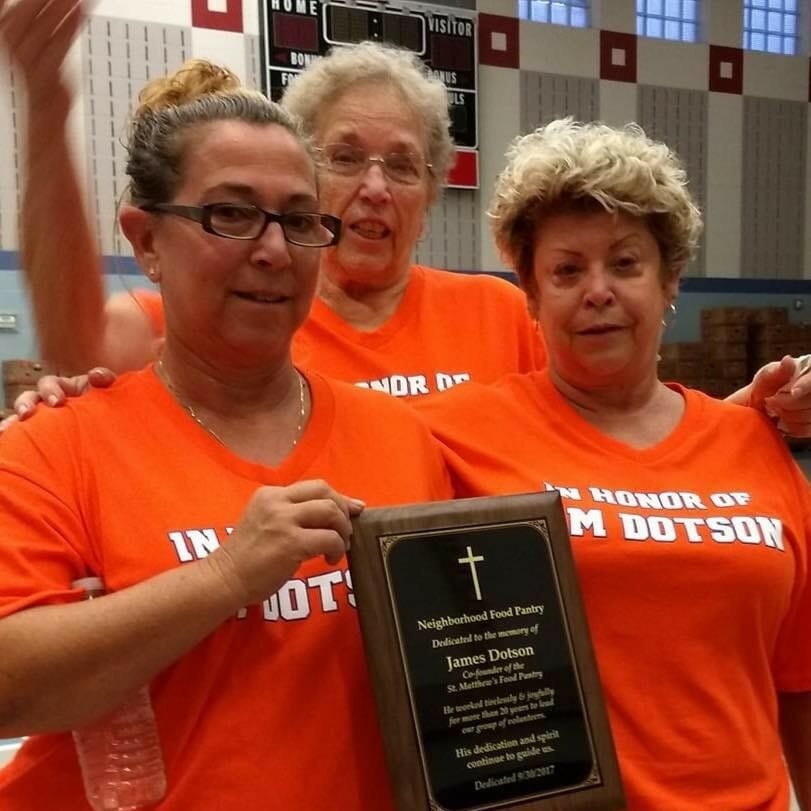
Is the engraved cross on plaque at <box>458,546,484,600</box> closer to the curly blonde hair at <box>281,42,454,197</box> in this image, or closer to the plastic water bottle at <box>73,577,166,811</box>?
the plastic water bottle at <box>73,577,166,811</box>

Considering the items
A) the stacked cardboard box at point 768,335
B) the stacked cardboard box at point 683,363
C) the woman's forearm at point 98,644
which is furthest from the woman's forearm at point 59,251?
the stacked cardboard box at point 768,335

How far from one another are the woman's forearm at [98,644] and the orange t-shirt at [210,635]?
0.21ft

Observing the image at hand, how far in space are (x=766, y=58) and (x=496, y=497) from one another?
291 inches

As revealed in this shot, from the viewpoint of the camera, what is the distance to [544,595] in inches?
50.8

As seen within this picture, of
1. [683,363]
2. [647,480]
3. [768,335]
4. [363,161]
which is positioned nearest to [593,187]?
[647,480]

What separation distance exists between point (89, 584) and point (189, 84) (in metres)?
1.02

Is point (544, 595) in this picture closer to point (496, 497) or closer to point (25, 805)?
point (496, 497)

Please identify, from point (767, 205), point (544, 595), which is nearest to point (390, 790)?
point (544, 595)

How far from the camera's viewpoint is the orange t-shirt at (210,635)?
3.66 feet

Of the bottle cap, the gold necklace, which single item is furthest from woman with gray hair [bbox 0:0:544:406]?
the bottle cap

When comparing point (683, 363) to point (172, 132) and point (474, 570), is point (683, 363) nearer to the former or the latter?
point (474, 570)

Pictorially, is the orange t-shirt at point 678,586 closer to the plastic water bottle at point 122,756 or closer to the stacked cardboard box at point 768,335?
the plastic water bottle at point 122,756

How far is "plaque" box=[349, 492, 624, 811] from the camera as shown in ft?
3.84

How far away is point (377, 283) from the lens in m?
1.96
